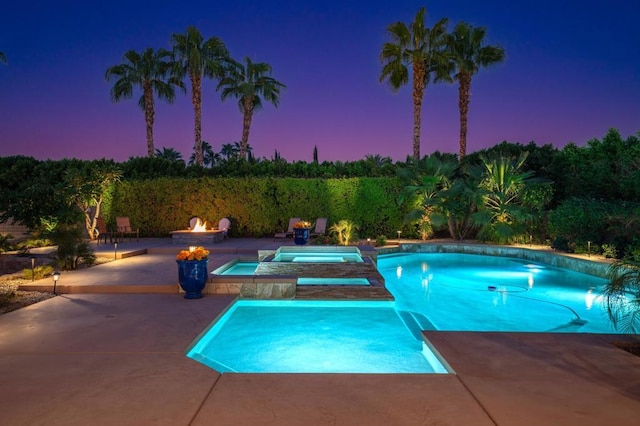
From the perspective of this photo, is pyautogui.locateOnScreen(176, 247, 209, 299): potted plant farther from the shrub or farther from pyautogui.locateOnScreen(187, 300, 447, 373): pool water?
the shrub

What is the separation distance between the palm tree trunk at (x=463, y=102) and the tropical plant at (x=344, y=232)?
9.06 m

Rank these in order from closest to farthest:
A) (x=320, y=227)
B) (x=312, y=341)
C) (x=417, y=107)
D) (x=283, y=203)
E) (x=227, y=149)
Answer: (x=312, y=341), (x=320, y=227), (x=283, y=203), (x=417, y=107), (x=227, y=149)

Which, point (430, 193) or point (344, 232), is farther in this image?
point (430, 193)

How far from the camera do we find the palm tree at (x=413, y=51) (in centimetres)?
2002

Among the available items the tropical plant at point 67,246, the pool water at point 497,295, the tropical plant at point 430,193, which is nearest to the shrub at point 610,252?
the pool water at point 497,295

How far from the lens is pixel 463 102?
22.5 m

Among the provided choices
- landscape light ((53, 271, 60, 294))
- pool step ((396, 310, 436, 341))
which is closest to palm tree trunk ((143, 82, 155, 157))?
landscape light ((53, 271, 60, 294))

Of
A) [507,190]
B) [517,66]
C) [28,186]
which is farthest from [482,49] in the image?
[28,186]

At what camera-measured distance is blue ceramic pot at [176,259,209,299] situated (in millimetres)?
6996

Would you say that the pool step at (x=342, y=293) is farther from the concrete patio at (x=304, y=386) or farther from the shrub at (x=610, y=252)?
the shrub at (x=610, y=252)

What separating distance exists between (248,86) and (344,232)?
13.6m

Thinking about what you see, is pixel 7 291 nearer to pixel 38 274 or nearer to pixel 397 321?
pixel 38 274

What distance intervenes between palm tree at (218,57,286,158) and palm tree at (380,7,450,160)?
26.3 feet

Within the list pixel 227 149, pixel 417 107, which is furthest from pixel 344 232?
pixel 227 149
